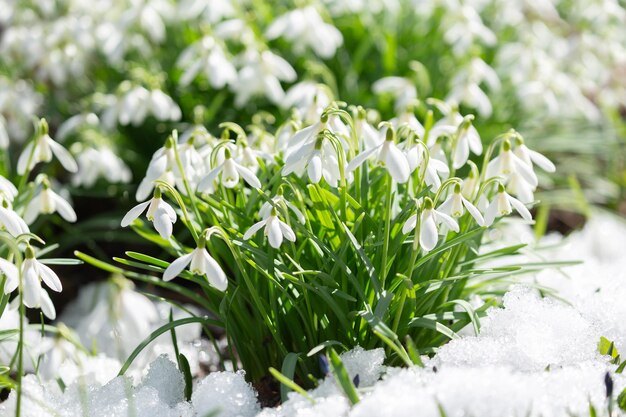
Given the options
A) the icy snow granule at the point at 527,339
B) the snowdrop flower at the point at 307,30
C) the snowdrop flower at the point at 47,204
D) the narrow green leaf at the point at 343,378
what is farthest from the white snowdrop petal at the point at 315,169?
the snowdrop flower at the point at 307,30

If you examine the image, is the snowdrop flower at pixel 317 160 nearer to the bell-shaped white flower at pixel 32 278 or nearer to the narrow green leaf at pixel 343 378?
the narrow green leaf at pixel 343 378

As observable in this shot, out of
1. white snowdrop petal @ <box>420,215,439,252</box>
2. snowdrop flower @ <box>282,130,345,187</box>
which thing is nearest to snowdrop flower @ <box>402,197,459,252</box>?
white snowdrop petal @ <box>420,215,439,252</box>

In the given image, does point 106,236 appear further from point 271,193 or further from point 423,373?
point 423,373

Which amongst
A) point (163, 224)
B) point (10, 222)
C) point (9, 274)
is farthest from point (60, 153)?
point (163, 224)

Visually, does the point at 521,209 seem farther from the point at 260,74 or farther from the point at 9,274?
the point at 260,74

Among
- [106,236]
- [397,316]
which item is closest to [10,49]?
[106,236]
